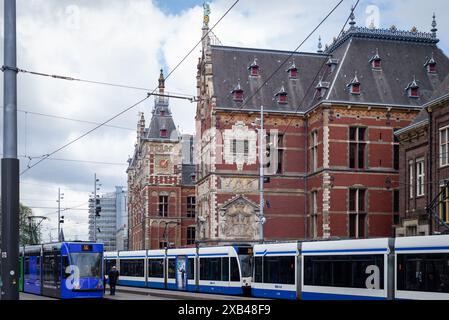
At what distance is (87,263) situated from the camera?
2644 centimetres

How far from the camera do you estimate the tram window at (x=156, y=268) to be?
38.3 meters

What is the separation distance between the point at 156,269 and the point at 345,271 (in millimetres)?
18424

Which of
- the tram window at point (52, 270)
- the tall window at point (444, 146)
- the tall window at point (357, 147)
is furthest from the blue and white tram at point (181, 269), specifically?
the tall window at point (357, 147)

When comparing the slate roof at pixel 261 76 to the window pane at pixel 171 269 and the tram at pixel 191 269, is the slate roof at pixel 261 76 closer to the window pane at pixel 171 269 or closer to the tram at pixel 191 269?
the tram at pixel 191 269

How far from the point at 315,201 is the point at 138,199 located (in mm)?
39060

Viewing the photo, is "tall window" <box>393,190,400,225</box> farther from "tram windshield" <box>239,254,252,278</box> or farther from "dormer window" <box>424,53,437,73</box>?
"tram windshield" <box>239,254,252,278</box>

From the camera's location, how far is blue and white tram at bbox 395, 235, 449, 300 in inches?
705

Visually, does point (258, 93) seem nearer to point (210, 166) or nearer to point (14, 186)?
point (210, 166)

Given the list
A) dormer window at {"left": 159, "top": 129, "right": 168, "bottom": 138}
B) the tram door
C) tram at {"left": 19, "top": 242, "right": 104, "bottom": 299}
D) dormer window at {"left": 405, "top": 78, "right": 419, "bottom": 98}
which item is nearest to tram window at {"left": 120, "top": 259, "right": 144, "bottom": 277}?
the tram door

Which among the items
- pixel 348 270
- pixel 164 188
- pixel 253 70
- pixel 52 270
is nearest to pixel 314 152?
pixel 253 70

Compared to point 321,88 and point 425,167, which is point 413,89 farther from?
point 425,167

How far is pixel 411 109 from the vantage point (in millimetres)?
46594

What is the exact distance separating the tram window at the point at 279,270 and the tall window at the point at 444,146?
1033cm
